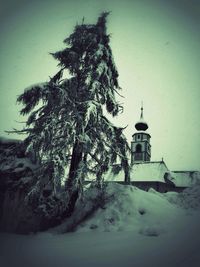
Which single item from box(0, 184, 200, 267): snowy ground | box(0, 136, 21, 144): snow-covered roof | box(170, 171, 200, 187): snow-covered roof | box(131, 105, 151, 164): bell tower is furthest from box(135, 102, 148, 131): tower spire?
box(0, 184, 200, 267): snowy ground

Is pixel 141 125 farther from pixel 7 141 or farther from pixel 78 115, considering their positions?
pixel 78 115

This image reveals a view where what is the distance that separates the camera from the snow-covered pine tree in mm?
9062

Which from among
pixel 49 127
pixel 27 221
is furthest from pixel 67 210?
pixel 49 127

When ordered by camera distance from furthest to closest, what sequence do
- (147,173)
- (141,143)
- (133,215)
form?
(141,143) → (147,173) → (133,215)

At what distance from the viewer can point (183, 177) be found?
1606 inches

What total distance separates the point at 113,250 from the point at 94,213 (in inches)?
141

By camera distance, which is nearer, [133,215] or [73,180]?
[133,215]

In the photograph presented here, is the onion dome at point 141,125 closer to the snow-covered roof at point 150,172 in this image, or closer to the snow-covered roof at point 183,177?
the snow-covered roof at point 150,172

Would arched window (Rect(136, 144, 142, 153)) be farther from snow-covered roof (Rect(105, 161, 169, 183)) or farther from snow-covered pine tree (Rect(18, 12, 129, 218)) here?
snow-covered pine tree (Rect(18, 12, 129, 218))

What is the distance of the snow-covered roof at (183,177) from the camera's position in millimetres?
39344

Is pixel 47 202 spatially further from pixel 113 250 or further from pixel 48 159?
pixel 113 250

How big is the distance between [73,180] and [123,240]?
313cm

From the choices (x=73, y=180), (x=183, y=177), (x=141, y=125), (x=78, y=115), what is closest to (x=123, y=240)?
(x=73, y=180)

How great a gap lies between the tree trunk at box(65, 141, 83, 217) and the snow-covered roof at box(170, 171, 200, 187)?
3224 centimetres
